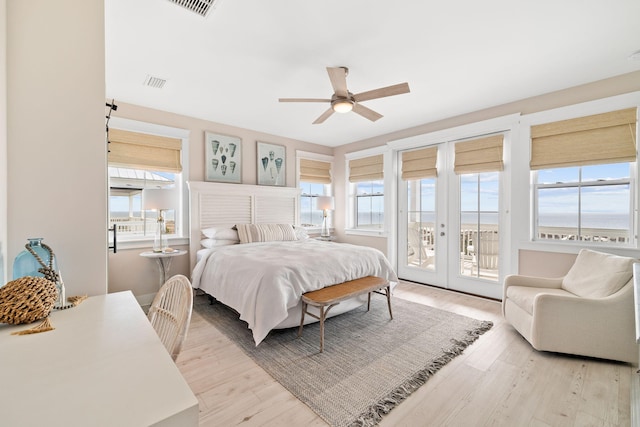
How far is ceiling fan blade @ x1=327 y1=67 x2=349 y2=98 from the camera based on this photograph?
2304 millimetres

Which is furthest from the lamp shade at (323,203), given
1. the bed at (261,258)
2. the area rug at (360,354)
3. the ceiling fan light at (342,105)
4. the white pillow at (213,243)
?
the ceiling fan light at (342,105)

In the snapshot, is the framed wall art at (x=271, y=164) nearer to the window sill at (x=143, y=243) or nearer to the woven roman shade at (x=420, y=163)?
the window sill at (x=143, y=243)

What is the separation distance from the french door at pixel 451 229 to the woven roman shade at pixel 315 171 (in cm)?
157

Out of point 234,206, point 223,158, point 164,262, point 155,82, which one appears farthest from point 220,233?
point 155,82

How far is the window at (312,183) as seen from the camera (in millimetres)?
5500

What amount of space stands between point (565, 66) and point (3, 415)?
4095 millimetres

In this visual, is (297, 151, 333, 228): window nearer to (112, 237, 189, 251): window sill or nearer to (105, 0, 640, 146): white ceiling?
(105, 0, 640, 146): white ceiling

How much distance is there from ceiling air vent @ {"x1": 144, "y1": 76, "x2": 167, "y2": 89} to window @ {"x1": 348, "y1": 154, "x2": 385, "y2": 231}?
11.5ft

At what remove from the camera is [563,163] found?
3.18 m

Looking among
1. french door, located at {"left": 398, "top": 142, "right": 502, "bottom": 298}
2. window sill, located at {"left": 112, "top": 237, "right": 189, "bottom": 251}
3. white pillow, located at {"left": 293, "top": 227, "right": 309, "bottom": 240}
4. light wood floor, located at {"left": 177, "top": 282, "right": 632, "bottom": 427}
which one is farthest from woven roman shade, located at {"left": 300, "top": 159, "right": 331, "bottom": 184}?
light wood floor, located at {"left": 177, "top": 282, "right": 632, "bottom": 427}

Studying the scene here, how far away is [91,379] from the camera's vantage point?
666 mm

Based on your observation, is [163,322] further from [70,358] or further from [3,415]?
[3,415]

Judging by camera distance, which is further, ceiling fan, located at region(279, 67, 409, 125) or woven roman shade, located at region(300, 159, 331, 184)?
woven roman shade, located at region(300, 159, 331, 184)

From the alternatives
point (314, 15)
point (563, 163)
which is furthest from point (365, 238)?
point (314, 15)
